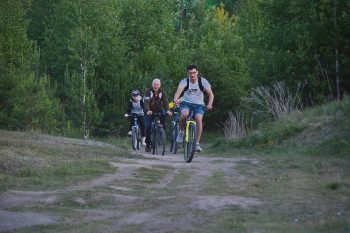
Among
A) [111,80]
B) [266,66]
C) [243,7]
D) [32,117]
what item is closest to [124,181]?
[266,66]

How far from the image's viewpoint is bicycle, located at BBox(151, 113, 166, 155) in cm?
1667

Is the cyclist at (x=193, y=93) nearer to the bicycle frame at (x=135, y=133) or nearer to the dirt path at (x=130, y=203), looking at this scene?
the dirt path at (x=130, y=203)

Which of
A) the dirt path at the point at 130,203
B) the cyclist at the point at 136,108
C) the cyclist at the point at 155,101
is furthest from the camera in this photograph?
the cyclist at the point at 136,108

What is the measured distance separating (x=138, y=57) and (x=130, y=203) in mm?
32764

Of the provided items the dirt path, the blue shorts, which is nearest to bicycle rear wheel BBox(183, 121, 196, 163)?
the blue shorts

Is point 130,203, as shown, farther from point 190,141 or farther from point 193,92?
Answer: point 193,92

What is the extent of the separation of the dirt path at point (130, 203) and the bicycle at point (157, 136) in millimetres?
6894

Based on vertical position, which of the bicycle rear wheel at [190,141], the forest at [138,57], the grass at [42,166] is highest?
the forest at [138,57]

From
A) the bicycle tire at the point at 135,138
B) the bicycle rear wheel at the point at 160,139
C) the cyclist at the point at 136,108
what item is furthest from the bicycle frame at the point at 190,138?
the cyclist at the point at 136,108

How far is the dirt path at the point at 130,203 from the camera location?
6152 millimetres

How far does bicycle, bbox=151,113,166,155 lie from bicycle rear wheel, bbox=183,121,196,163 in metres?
3.25

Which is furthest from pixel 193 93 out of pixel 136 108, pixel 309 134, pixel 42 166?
pixel 136 108

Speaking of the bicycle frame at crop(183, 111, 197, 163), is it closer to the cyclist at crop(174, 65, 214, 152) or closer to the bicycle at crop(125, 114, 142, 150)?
the cyclist at crop(174, 65, 214, 152)

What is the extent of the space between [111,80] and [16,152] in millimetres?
25410
